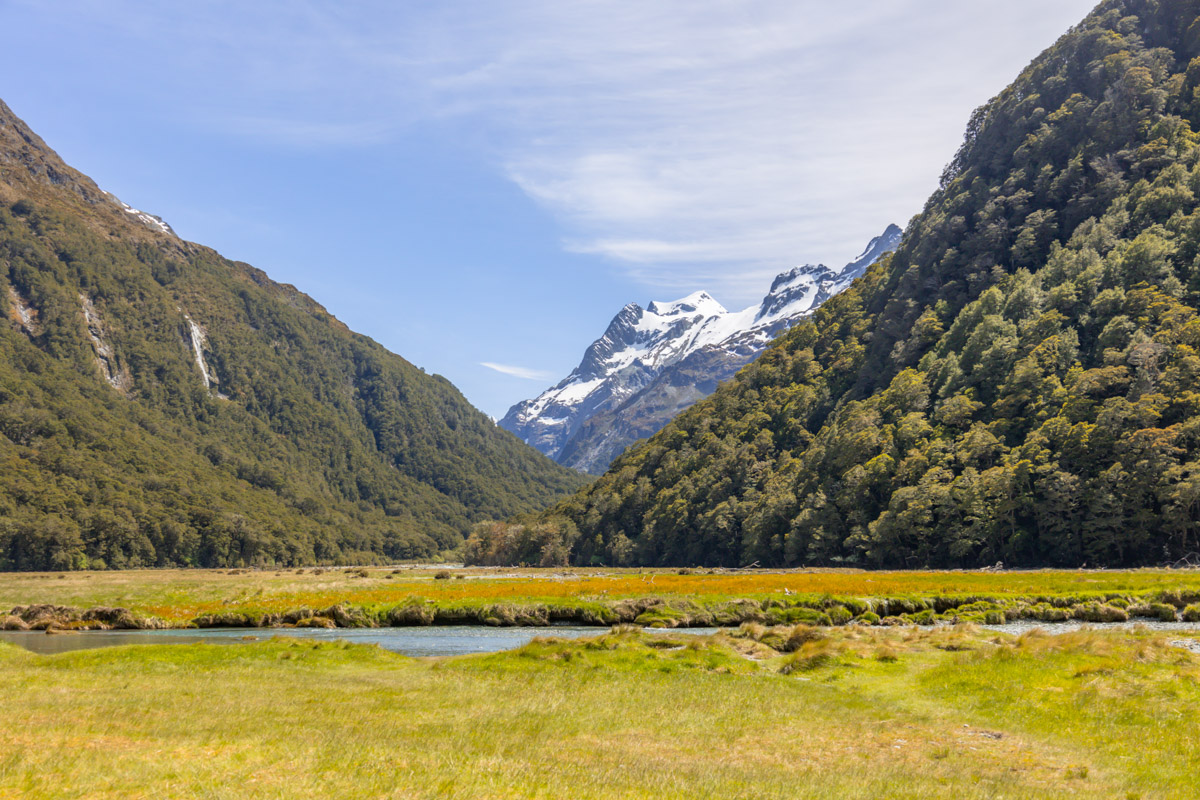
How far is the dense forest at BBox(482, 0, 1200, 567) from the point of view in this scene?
297 feet

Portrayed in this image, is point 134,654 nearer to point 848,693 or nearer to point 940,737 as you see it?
point 848,693

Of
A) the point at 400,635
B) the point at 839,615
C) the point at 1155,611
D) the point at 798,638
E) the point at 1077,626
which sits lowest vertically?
the point at 400,635

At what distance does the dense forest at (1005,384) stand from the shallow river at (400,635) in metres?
44.3

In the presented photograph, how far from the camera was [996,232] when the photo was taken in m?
155

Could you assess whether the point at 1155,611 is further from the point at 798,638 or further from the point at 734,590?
the point at 734,590

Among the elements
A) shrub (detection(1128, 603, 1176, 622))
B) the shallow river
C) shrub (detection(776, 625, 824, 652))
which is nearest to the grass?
shrub (detection(776, 625, 824, 652))

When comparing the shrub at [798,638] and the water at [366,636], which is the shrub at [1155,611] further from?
the water at [366,636]

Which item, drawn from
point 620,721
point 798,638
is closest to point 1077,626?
point 798,638

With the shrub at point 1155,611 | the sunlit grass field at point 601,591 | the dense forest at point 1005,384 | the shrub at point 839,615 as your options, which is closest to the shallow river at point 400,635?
the shrub at point 1155,611

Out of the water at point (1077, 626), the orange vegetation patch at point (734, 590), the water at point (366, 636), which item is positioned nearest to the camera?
the water at point (1077, 626)

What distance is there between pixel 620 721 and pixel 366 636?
3660 centimetres

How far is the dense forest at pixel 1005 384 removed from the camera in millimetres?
90375

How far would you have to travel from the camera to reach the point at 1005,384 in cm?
11512

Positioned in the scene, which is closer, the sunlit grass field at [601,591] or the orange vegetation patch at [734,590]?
the orange vegetation patch at [734,590]
